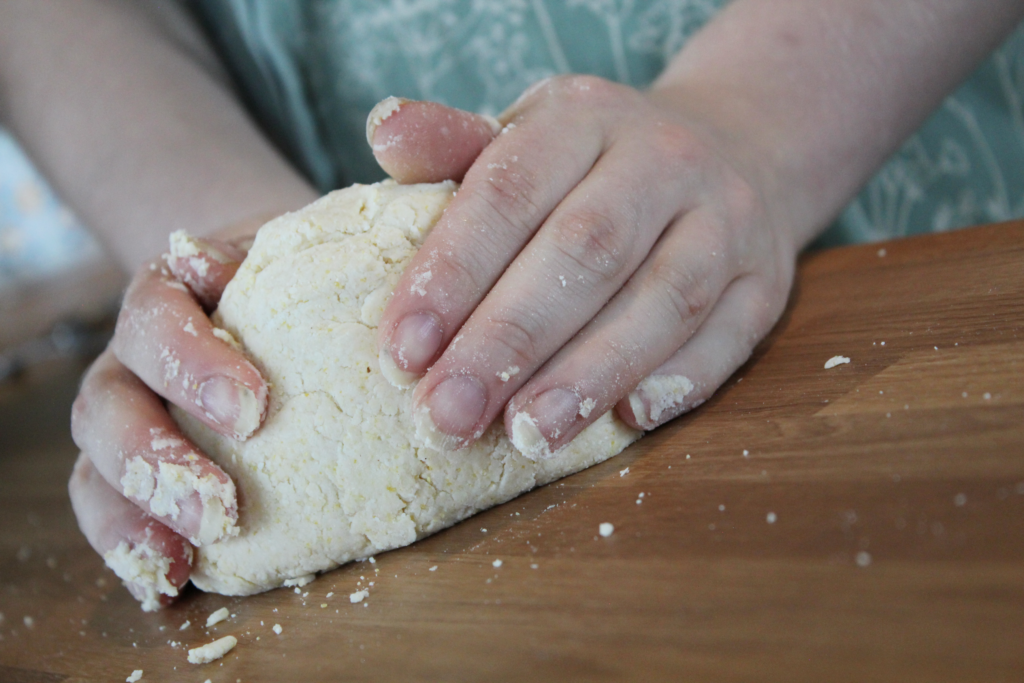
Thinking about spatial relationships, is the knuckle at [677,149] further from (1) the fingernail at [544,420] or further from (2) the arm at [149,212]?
(2) the arm at [149,212]

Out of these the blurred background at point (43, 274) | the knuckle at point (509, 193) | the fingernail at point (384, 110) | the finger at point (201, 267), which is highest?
the fingernail at point (384, 110)

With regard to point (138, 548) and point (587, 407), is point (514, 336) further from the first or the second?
point (138, 548)

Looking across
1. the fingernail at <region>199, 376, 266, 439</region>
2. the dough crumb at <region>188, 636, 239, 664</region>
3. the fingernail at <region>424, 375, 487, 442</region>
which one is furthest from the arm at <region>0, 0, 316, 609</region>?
A: the fingernail at <region>424, 375, 487, 442</region>

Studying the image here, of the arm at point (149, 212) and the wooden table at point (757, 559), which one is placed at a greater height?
the arm at point (149, 212)

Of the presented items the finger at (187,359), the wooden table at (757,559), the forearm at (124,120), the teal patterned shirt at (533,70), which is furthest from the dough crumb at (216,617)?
the teal patterned shirt at (533,70)

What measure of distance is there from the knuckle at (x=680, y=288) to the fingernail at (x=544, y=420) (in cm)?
16

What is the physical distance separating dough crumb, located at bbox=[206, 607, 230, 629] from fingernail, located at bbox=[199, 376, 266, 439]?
21 centimetres

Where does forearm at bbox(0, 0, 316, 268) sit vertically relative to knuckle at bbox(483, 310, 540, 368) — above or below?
above

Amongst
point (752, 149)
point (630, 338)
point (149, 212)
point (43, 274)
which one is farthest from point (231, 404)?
point (43, 274)

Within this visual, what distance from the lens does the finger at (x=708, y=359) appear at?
0.80 m

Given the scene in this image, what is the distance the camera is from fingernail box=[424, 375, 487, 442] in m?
0.68

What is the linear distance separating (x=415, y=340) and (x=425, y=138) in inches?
10.1

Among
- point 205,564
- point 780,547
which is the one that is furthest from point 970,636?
point 205,564

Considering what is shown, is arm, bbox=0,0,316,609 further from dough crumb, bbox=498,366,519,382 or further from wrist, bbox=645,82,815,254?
wrist, bbox=645,82,815,254
